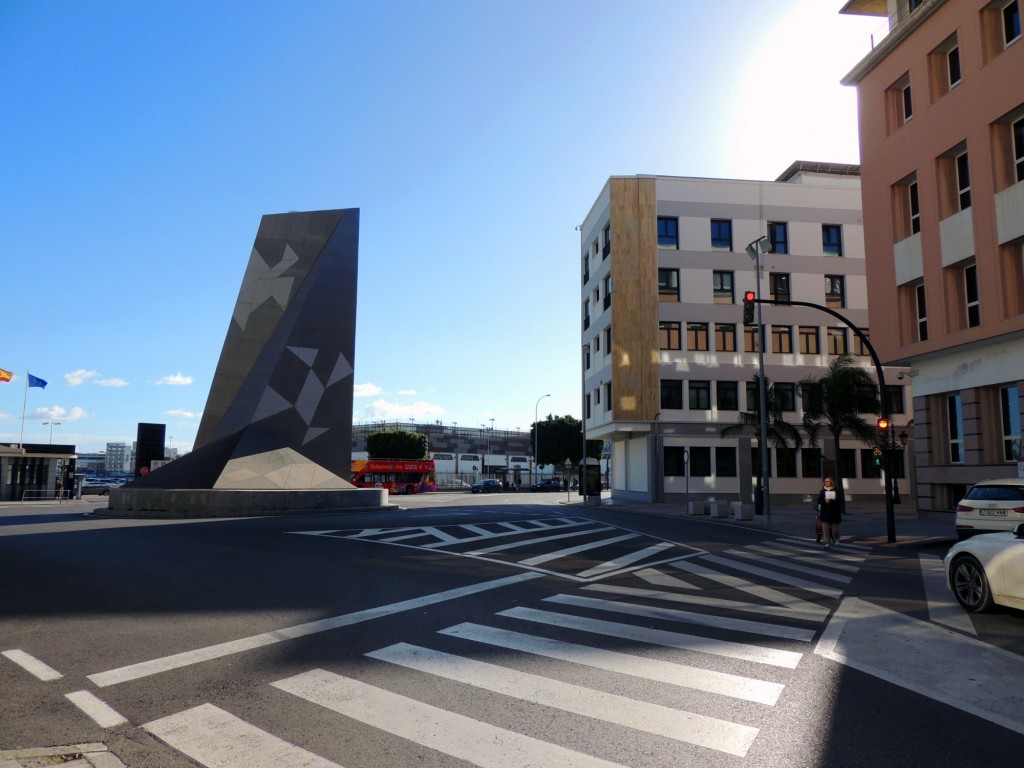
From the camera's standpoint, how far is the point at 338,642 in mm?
6656

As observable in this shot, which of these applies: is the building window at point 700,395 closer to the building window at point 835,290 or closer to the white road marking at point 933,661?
the building window at point 835,290

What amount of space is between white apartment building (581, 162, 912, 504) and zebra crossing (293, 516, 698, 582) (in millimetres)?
20114

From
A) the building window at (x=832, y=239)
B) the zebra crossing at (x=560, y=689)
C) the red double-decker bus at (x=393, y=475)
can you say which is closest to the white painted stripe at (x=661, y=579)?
the zebra crossing at (x=560, y=689)

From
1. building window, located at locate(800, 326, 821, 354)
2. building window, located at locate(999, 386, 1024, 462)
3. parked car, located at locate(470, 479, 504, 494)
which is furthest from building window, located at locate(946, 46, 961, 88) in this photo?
parked car, located at locate(470, 479, 504, 494)

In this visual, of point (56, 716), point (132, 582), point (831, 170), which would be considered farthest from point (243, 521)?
point (831, 170)

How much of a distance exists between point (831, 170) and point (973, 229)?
28.2 m

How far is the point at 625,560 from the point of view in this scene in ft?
44.0

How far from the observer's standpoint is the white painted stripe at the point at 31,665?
562cm

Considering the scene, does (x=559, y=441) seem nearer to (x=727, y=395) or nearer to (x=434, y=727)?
(x=727, y=395)

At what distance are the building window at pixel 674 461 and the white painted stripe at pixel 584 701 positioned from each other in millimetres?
35826

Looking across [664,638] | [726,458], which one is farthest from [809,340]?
[664,638]

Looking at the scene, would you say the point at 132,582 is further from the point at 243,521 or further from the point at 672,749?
the point at 243,521

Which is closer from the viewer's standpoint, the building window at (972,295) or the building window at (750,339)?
the building window at (972,295)

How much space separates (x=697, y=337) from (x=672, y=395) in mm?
3889
